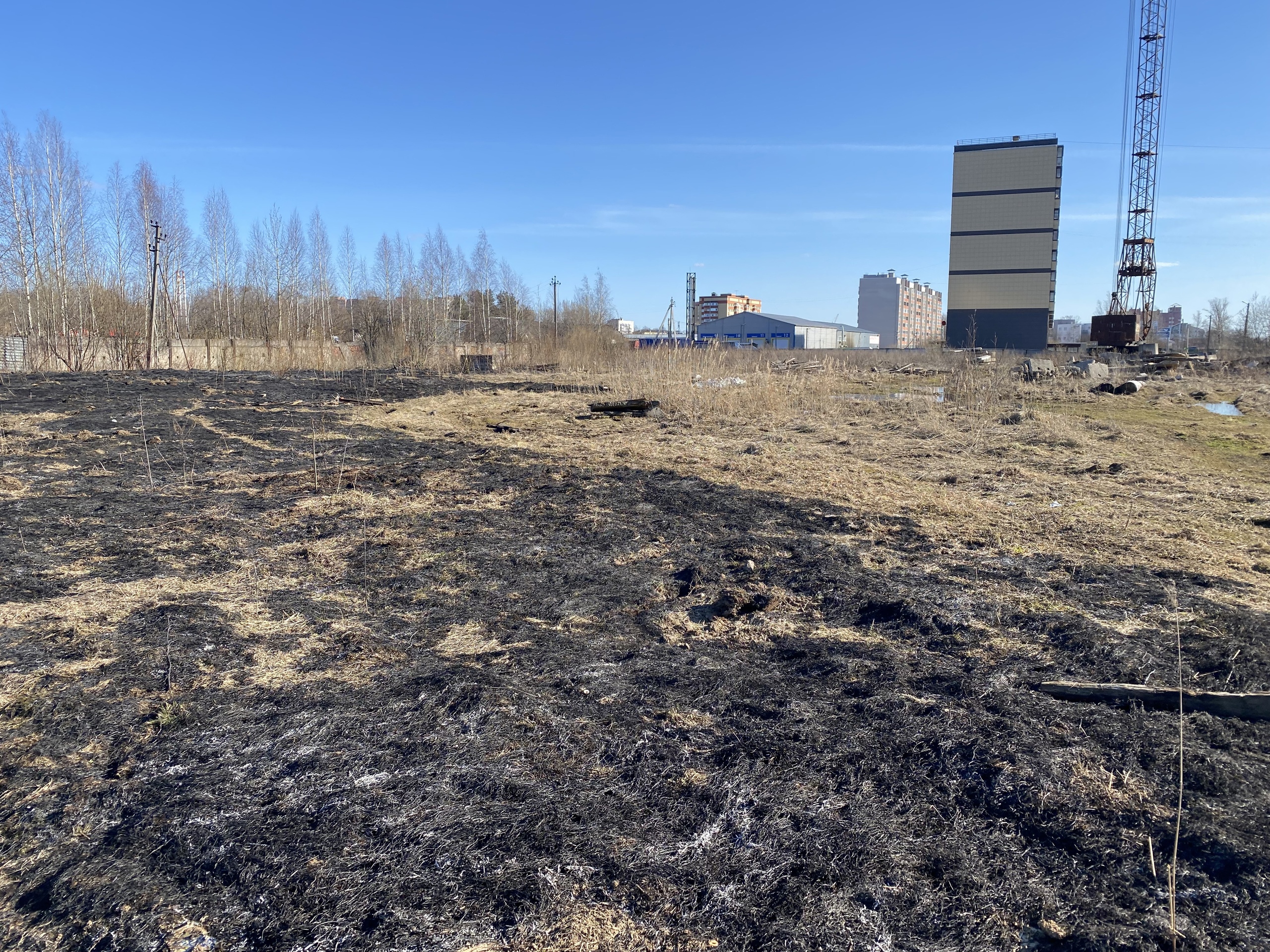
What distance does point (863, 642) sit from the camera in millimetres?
4113

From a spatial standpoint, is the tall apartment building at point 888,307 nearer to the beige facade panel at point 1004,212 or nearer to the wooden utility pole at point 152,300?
the beige facade panel at point 1004,212

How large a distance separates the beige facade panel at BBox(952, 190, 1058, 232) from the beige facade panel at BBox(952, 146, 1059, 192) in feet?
2.20

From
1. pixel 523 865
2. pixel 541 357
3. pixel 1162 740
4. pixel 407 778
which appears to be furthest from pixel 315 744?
pixel 541 357

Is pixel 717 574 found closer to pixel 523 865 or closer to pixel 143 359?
pixel 523 865

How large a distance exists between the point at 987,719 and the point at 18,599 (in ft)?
16.5

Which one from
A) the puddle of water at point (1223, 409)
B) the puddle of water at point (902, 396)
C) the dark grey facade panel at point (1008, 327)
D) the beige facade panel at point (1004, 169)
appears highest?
the beige facade panel at point (1004, 169)

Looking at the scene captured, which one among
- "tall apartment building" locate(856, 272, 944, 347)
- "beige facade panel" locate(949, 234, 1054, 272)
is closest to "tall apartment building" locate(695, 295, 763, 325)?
"tall apartment building" locate(856, 272, 944, 347)

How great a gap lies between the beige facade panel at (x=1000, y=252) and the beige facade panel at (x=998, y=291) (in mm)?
641

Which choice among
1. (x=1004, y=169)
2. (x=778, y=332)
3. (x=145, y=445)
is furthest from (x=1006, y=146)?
(x=145, y=445)

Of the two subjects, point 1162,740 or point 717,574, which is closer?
point 1162,740

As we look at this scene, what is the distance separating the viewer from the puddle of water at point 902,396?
1773cm

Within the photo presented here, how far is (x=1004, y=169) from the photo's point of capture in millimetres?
52594

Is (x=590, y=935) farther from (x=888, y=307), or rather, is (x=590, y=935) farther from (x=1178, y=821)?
(x=888, y=307)

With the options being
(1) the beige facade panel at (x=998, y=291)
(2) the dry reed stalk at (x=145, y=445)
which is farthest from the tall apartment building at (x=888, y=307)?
(2) the dry reed stalk at (x=145, y=445)
